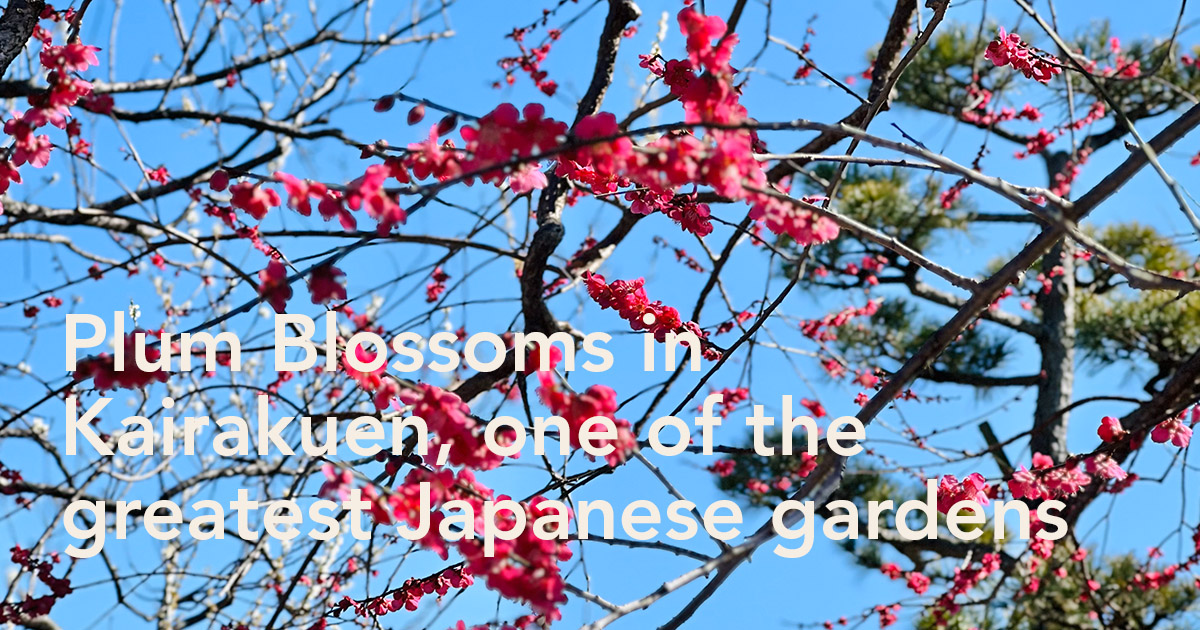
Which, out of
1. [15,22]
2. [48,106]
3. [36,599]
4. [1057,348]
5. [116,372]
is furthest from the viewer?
[1057,348]

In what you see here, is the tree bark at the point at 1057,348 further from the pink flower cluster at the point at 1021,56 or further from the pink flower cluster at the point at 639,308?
the pink flower cluster at the point at 639,308

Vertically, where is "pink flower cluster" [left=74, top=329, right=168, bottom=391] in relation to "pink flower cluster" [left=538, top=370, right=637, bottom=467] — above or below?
above

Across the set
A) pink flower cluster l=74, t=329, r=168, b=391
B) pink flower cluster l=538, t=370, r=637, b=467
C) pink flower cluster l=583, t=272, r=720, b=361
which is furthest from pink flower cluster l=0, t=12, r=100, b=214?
pink flower cluster l=538, t=370, r=637, b=467

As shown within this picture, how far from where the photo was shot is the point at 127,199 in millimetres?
3057

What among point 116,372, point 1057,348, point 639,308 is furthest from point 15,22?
point 1057,348

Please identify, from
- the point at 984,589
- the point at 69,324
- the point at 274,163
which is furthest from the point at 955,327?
the point at 984,589

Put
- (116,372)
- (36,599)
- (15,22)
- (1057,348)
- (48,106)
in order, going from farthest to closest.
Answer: (1057,348)
(36,599)
(15,22)
(48,106)
(116,372)

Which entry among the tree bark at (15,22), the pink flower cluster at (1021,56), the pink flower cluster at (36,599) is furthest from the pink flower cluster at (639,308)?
the pink flower cluster at (36,599)

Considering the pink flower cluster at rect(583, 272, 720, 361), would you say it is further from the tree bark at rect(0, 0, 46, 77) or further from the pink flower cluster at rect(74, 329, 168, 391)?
the tree bark at rect(0, 0, 46, 77)

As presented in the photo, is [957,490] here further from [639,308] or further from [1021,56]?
[1021,56]

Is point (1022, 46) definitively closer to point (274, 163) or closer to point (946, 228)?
point (274, 163)

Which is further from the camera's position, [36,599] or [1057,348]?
[1057,348]

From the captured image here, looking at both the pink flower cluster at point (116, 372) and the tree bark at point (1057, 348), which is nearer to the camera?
the pink flower cluster at point (116, 372)

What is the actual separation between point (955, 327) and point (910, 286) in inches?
165
